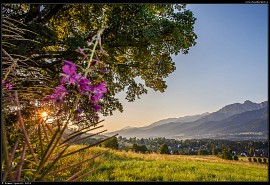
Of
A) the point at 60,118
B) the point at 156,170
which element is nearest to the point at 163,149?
the point at 156,170

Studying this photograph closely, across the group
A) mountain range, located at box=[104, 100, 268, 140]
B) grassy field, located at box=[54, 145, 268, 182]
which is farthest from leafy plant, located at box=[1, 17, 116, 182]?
grassy field, located at box=[54, 145, 268, 182]

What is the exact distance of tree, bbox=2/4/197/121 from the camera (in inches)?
204

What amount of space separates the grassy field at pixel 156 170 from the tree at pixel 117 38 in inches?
47.6

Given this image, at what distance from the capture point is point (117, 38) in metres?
5.88

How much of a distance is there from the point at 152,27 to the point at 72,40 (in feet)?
4.74

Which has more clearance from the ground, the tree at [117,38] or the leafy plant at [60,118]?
the tree at [117,38]

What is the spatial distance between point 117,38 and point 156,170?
2645mm

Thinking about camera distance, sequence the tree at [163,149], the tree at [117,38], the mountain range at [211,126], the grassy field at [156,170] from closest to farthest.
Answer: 1. the mountain range at [211,126]
2. the grassy field at [156,170]
3. the tree at [117,38]
4. the tree at [163,149]

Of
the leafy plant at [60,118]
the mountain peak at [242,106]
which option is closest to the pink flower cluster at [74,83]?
the leafy plant at [60,118]

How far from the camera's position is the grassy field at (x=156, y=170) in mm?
4207

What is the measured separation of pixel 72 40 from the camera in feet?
16.7

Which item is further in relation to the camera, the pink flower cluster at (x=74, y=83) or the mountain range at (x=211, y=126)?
the mountain range at (x=211, y=126)

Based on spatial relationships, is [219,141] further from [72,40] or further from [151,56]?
[72,40]

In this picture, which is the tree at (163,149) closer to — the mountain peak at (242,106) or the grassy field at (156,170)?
the grassy field at (156,170)
